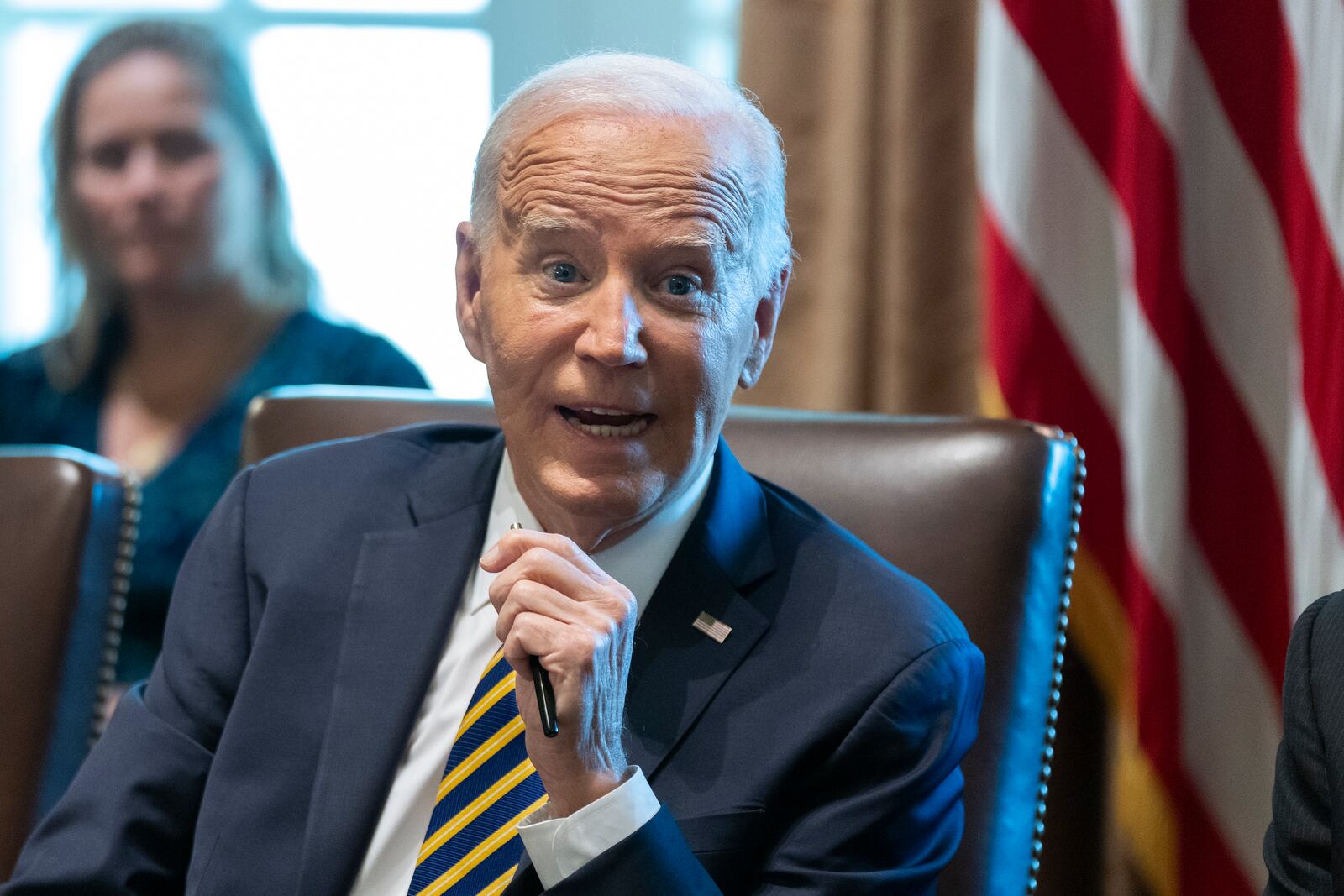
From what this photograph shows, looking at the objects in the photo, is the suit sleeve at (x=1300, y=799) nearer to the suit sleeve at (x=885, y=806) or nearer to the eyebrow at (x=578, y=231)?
the suit sleeve at (x=885, y=806)

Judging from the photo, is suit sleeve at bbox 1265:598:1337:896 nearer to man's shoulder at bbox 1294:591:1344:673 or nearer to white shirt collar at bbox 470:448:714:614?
man's shoulder at bbox 1294:591:1344:673

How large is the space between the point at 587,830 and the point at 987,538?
26.0 inches

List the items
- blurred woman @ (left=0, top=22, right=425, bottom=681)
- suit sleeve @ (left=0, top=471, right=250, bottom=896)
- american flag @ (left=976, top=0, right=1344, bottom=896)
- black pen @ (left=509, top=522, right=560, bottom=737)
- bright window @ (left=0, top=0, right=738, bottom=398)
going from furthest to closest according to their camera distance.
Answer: bright window @ (left=0, top=0, right=738, bottom=398) < blurred woman @ (left=0, top=22, right=425, bottom=681) < american flag @ (left=976, top=0, right=1344, bottom=896) < suit sleeve @ (left=0, top=471, right=250, bottom=896) < black pen @ (left=509, top=522, right=560, bottom=737)

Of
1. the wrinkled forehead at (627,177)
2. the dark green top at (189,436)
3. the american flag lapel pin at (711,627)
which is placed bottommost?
the dark green top at (189,436)

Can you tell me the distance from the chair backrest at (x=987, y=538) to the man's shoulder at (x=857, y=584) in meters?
0.12

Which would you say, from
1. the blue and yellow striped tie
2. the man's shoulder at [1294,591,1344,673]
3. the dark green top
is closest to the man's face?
the blue and yellow striped tie

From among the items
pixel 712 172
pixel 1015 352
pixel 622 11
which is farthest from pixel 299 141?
pixel 712 172

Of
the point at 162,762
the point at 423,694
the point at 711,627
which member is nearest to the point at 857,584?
the point at 711,627

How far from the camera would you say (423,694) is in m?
1.55

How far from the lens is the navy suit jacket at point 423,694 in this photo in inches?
55.4

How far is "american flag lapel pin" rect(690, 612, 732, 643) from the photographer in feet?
4.99

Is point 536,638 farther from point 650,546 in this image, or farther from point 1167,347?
point 1167,347

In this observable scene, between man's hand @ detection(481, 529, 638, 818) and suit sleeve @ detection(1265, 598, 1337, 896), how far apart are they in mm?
608

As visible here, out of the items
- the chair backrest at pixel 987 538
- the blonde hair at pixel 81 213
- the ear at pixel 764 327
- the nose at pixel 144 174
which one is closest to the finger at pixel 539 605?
the ear at pixel 764 327
